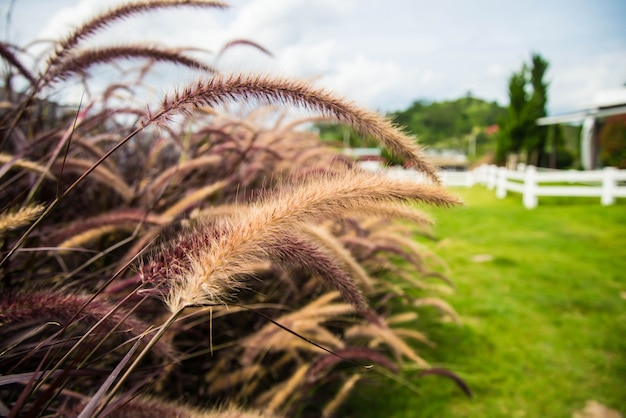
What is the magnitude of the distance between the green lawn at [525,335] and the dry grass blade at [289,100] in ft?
0.68

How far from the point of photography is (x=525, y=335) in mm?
2979

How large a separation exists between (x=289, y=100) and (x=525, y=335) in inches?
117

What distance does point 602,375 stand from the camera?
2469mm

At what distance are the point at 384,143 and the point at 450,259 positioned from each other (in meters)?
4.61

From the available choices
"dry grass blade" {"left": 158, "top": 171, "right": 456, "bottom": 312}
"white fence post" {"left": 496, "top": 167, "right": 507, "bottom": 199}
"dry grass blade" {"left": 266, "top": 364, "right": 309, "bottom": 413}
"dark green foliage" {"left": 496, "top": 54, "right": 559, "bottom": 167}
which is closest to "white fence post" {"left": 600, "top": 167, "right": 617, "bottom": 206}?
"white fence post" {"left": 496, "top": 167, "right": 507, "bottom": 199}

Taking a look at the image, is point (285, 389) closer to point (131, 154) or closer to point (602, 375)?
point (131, 154)

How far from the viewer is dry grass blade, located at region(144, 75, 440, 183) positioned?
0.77 meters

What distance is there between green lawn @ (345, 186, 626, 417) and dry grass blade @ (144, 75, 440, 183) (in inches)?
8.1

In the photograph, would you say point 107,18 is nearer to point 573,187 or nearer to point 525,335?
point 525,335

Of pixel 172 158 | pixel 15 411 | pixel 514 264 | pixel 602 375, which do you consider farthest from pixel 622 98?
pixel 15 411

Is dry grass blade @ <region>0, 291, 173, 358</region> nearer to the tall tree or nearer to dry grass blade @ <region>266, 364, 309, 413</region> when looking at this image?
dry grass blade @ <region>266, 364, 309, 413</region>

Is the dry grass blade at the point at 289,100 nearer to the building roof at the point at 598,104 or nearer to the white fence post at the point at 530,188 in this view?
the white fence post at the point at 530,188

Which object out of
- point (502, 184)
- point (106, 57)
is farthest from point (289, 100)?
point (502, 184)

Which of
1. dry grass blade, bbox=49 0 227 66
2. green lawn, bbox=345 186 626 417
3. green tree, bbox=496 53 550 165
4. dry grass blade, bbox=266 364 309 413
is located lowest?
green lawn, bbox=345 186 626 417
